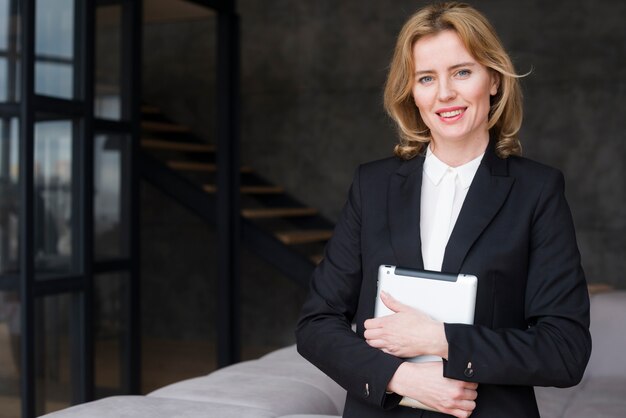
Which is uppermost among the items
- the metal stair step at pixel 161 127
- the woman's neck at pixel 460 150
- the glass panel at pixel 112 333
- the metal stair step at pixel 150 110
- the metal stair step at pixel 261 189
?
the metal stair step at pixel 150 110

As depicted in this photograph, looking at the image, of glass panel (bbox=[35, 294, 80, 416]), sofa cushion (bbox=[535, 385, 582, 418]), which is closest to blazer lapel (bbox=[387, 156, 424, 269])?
sofa cushion (bbox=[535, 385, 582, 418])

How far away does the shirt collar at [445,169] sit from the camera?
1.38m

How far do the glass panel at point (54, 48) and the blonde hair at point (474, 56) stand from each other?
2.43 meters

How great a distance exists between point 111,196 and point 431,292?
3.10m

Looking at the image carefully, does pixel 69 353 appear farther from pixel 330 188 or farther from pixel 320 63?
pixel 320 63

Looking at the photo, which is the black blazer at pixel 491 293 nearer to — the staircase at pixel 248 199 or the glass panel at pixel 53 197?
the glass panel at pixel 53 197

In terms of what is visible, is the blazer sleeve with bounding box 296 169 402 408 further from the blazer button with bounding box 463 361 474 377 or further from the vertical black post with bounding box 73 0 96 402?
the vertical black post with bounding box 73 0 96 402

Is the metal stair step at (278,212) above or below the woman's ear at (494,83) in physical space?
below

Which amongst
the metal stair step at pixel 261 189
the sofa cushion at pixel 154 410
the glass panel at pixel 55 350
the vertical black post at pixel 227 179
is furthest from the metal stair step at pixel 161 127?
the sofa cushion at pixel 154 410

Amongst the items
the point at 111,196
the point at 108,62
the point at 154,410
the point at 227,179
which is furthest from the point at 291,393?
the point at 227,179

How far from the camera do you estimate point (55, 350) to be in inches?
145

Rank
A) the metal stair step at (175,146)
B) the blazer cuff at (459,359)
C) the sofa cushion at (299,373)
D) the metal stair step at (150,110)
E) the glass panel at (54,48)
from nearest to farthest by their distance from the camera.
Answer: the blazer cuff at (459,359) < the sofa cushion at (299,373) < the glass panel at (54,48) < the metal stair step at (175,146) < the metal stair step at (150,110)

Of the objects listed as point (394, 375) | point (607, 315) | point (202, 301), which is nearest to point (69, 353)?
point (607, 315)

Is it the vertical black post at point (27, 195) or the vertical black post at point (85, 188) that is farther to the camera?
the vertical black post at point (85, 188)
